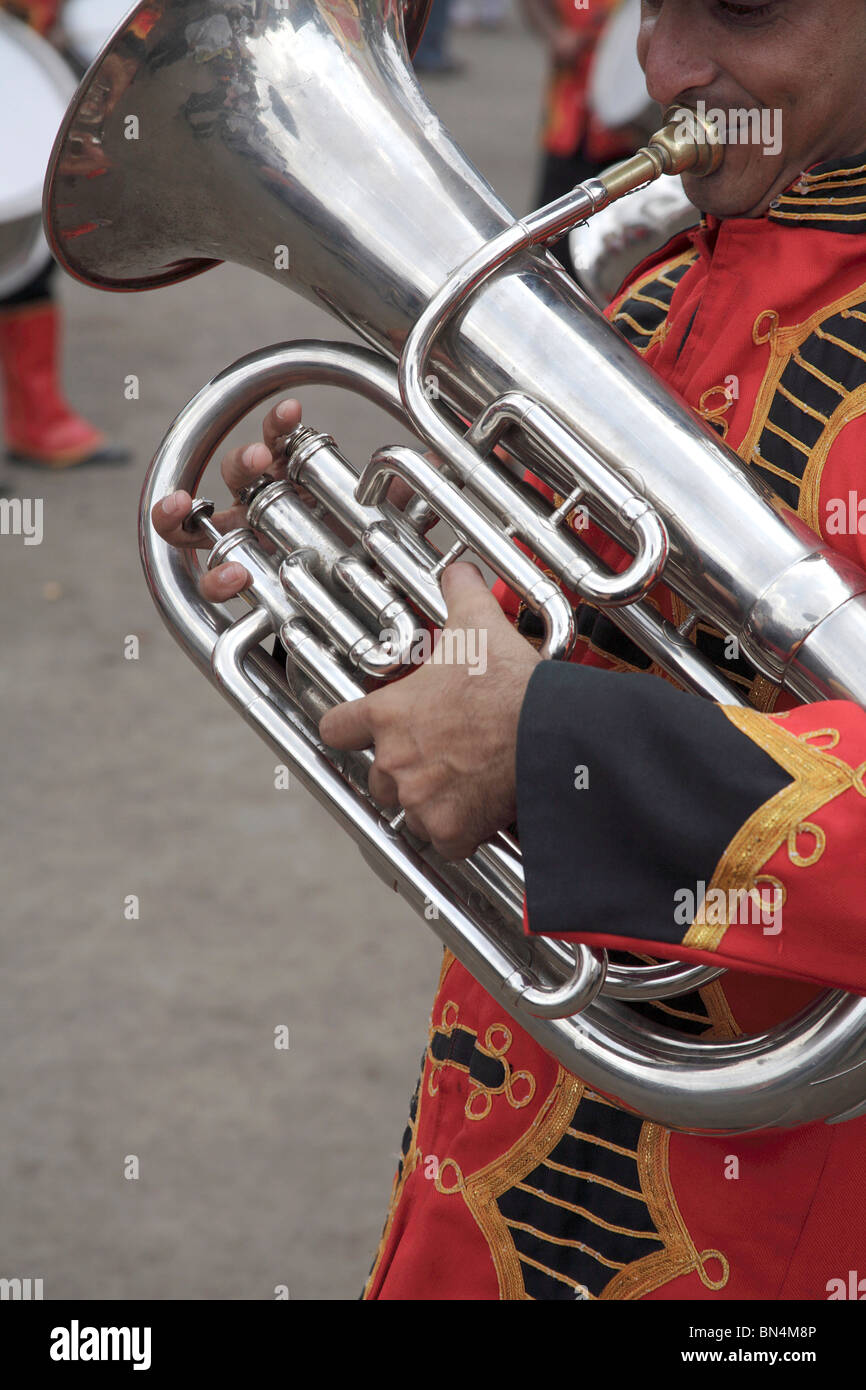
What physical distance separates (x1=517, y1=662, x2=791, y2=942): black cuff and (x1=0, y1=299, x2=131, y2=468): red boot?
4.11 metres

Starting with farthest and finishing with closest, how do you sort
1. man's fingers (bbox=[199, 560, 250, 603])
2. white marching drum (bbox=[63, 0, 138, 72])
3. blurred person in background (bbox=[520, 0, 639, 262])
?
blurred person in background (bbox=[520, 0, 639, 262]), white marching drum (bbox=[63, 0, 138, 72]), man's fingers (bbox=[199, 560, 250, 603])

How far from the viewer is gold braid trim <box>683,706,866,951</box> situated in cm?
104

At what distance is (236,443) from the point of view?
4992 mm

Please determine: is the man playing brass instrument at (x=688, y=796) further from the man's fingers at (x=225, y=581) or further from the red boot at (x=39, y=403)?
the red boot at (x=39, y=403)

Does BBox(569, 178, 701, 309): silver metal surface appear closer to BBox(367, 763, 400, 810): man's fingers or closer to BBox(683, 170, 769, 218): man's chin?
BBox(683, 170, 769, 218): man's chin

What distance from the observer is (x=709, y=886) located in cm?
107

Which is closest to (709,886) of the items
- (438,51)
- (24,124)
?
(24,124)

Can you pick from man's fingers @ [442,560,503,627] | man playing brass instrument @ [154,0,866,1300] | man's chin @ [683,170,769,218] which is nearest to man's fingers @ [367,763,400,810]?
man playing brass instrument @ [154,0,866,1300]

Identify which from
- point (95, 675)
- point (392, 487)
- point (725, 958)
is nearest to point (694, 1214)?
point (725, 958)

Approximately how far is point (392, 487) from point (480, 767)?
0.44m

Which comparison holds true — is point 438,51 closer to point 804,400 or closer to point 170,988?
point 170,988

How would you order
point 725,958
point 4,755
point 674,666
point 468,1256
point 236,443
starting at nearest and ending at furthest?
point 725,958 < point 674,666 < point 468,1256 < point 4,755 < point 236,443
